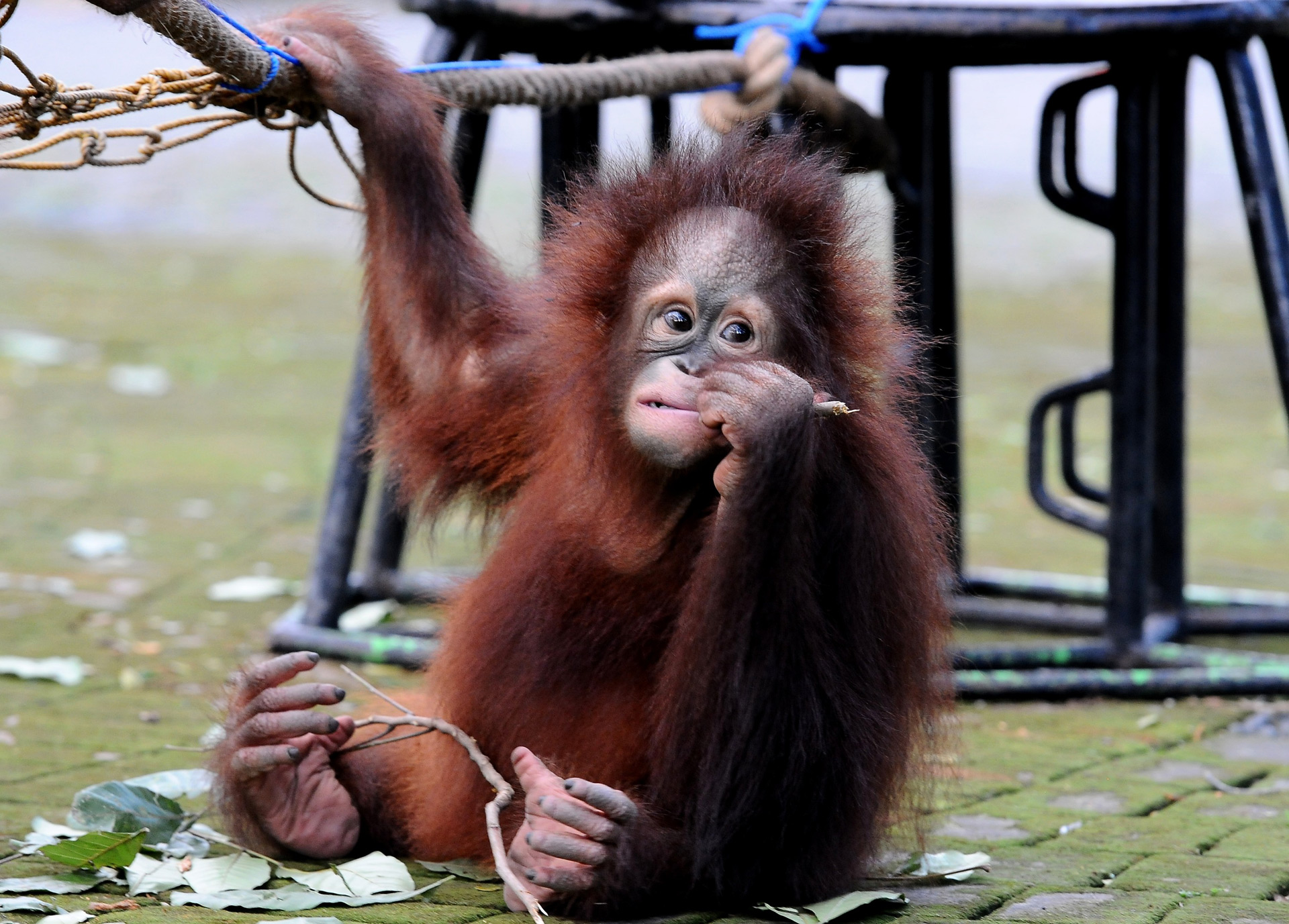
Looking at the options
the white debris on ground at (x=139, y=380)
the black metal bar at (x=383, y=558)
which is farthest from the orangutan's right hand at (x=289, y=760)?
the white debris on ground at (x=139, y=380)

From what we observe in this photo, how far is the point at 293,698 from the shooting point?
8.32 ft

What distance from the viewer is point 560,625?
2516mm

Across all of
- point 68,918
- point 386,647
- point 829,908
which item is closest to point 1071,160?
point 386,647

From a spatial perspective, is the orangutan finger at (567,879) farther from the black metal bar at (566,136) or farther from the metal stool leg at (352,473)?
→ the black metal bar at (566,136)

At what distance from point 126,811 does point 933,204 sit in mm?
2913

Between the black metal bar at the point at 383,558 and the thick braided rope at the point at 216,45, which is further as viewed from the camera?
the black metal bar at the point at 383,558

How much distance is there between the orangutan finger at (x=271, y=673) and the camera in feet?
8.30

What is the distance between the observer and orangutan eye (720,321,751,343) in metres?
2.37

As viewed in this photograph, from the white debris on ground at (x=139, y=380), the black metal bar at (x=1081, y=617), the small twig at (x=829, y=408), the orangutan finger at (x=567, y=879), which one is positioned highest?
the white debris on ground at (x=139, y=380)

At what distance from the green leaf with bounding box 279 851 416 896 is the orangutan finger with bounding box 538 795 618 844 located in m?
0.33

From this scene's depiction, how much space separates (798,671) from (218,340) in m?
8.34

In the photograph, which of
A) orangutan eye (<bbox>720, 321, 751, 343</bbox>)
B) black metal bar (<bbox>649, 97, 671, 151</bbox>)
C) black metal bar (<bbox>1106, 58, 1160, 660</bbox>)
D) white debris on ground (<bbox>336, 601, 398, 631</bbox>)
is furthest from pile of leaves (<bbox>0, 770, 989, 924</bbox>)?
black metal bar (<bbox>649, 97, 671, 151</bbox>)

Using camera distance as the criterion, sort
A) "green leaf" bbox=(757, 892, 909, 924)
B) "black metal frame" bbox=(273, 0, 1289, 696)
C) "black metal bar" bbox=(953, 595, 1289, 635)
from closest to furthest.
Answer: "green leaf" bbox=(757, 892, 909, 924)
"black metal frame" bbox=(273, 0, 1289, 696)
"black metal bar" bbox=(953, 595, 1289, 635)

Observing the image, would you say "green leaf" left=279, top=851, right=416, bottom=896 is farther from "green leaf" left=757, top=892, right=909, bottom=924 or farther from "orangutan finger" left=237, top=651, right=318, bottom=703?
"green leaf" left=757, top=892, right=909, bottom=924
